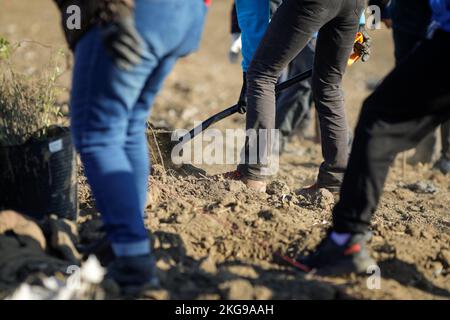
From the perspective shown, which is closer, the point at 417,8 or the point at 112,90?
the point at 112,90

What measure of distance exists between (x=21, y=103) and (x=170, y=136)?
1.29 metres

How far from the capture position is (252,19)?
439 centimetres

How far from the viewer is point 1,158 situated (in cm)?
318

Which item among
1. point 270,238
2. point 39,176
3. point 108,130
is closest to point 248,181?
point 270,238

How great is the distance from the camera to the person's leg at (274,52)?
370 cm

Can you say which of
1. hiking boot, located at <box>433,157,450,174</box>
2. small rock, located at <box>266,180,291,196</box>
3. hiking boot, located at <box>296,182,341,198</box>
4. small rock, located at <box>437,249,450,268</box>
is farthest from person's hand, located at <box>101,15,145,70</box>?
hiking boot, located at <box>433,157,450,174</box>

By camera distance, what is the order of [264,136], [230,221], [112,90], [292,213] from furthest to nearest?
[264,136] < [292,213] < [230,221] < [112,90]

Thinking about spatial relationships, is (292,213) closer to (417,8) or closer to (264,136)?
(264,136)

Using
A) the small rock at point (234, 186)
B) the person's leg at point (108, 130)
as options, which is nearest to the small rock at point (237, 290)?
the person's leg at point (108, 130)

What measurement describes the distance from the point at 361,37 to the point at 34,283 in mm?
2508

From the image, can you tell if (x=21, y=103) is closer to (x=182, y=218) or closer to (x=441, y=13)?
(x=182, y=218)

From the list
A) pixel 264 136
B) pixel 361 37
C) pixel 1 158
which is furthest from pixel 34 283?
pixel 361 37
